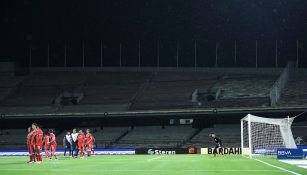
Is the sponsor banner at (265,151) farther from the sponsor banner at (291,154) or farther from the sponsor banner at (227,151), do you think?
the sponsor banner at (291,154)

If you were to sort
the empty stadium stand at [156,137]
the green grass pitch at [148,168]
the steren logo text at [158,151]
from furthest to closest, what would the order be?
the empty stadium stand at [156,137]
the steren logo text at [158,151]
the green grass pitch at [148,168]

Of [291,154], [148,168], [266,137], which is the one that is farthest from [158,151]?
[148,168]

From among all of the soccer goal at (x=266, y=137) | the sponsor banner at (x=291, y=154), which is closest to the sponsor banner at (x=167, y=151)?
the soccer goal at (x=266, y=137)

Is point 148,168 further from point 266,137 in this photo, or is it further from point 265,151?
point 266,137

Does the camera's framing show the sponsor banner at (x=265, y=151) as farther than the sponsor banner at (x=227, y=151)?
No

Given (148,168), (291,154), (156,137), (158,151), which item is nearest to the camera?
(148,168)

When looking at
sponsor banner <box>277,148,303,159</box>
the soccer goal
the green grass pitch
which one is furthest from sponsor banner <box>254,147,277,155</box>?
the green grass pitch

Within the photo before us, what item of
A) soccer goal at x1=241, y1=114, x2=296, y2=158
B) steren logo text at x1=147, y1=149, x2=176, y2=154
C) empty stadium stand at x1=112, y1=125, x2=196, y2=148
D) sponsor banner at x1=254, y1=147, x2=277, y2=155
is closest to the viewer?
soccer goal at x1=241, y1=114, x2=296, y2=158

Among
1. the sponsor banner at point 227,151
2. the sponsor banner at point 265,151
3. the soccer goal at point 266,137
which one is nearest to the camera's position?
the soccer goal at point 266,137

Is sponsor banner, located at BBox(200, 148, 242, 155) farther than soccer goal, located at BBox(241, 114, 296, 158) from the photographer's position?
Yes

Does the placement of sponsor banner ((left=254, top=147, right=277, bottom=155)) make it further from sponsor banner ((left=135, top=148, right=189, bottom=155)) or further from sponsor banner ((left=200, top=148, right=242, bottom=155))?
sponsor banner ((left=135, top=148, right=189, bottom=155))

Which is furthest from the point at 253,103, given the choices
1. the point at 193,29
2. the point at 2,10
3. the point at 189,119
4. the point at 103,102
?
the point at 2,10

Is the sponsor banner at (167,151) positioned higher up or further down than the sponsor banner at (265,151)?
further down

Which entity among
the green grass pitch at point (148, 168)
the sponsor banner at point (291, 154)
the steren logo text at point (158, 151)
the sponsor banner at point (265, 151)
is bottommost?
the steren logo text at point (158, 151)
